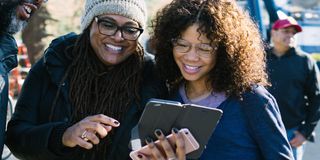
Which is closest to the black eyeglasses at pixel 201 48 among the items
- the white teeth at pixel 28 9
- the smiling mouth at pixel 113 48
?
the smiling mouth at pixel 113 48

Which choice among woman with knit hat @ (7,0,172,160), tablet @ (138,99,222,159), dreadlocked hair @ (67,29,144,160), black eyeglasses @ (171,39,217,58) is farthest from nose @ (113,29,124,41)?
tablet @ (138,99,222,159)

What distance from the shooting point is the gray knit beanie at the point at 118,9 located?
258 centimetres

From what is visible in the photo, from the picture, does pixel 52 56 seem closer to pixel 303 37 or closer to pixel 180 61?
pixel 180 61

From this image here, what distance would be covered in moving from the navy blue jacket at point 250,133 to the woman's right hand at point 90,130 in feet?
1.31

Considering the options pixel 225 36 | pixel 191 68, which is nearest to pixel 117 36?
pixel 191 68

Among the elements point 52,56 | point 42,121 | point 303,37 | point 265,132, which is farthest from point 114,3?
point 303,37

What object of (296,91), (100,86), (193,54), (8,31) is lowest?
(296,91)

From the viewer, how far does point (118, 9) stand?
8.43ft

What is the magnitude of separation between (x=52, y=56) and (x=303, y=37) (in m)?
8.11

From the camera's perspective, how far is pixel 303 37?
1022 centimetres

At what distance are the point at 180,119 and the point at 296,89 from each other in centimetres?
317

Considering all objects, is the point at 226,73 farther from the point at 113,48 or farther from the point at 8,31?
the point at 8,31

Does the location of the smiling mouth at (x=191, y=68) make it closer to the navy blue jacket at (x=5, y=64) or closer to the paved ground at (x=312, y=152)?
the navy blue jacket at (x=5, y=64)

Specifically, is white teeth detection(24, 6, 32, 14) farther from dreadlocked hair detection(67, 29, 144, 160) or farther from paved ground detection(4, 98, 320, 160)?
paved ground detection(4, 98, 320, 160)
